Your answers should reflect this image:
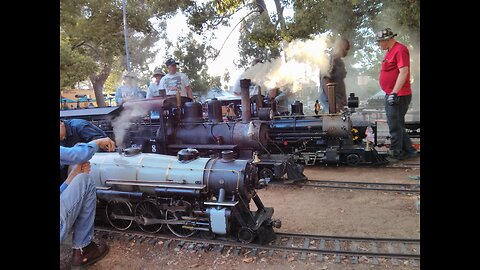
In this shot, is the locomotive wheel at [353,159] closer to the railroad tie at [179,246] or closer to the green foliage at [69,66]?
the railroad tie at [179,246]

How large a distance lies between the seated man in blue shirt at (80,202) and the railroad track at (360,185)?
13.2ft

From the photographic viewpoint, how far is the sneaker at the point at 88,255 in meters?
3.95

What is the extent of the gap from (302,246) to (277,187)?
9.68ft

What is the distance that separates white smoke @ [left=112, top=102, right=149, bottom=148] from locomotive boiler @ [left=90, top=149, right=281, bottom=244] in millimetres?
2790

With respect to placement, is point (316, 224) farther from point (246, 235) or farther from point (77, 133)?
point (77, 133)

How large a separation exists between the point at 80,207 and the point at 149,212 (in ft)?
3.20

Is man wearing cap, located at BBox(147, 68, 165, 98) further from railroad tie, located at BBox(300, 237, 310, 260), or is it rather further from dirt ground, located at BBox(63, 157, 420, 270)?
railroad tie, located at BBox(300, 237, 310, 260)

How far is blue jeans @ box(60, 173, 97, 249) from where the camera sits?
3.80 m

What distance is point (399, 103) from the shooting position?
18.1ft

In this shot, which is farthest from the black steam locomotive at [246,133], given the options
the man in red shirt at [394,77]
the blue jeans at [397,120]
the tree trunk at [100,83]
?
the man in red shirt at [394,77]

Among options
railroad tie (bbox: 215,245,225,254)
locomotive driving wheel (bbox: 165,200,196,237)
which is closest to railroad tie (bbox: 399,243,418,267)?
railroad tie (bbox: 215,245,225,254)

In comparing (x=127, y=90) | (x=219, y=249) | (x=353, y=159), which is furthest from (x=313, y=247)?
(x=127, y=90)

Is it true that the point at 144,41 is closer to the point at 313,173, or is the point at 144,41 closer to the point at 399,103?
the point at 313,173

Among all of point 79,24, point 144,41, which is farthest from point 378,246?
point 144,41
